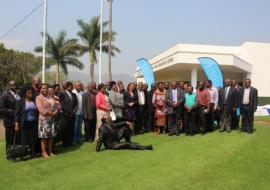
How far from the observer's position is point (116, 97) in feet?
39.2

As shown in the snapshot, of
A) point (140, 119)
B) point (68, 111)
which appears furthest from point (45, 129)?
point (140, 119)

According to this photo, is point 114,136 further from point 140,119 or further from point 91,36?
point 91,36

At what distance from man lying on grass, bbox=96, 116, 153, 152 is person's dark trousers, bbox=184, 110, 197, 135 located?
253cm

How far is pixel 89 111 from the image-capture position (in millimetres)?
11484

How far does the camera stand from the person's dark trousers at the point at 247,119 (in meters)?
12.2

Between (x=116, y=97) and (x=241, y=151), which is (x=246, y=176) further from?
(x=116, y=97)

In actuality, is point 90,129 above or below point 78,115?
below

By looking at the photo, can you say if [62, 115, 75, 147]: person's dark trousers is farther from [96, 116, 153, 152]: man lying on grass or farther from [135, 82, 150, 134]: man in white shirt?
[135, 82, 150, 134]: man in white shirt

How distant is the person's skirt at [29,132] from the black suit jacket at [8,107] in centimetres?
38

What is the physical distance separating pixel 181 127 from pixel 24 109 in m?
5.48

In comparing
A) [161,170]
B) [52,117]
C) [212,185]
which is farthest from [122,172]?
[52,117]

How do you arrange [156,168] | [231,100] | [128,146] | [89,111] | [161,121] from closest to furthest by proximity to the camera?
[156,168] < [128,146] < [89,111] < [231,100] < [161,121]

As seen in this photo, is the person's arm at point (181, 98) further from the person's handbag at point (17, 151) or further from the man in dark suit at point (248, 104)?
the person's handbag at point (17, 151)

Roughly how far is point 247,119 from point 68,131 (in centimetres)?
547
